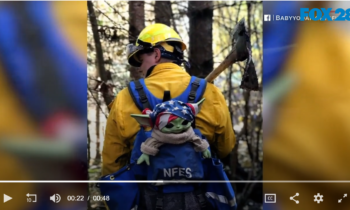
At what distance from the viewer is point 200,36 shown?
2834mm

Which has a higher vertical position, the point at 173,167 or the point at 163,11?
the point at 163,11

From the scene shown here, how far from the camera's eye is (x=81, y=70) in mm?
2768

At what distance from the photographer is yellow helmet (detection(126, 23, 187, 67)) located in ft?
8.86

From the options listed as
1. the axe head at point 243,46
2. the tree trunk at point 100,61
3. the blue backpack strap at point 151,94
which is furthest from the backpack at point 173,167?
the axe head at point 243,46

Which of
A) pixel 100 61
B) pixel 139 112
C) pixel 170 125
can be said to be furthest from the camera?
pixel 100 61

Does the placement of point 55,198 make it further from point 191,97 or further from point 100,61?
point 191,97

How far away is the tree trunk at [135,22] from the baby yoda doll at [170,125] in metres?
0.38

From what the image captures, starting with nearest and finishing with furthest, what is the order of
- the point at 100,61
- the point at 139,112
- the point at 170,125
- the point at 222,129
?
the point at 170,125 < the point at 139,112 < the point at 222,129 < the point at 100,61

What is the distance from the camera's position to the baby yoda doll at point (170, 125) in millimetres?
2449

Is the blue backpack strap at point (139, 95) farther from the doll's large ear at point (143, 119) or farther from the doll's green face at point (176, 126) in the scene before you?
the doll's green face at point (176, 126)

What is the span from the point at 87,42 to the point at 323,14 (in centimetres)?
158

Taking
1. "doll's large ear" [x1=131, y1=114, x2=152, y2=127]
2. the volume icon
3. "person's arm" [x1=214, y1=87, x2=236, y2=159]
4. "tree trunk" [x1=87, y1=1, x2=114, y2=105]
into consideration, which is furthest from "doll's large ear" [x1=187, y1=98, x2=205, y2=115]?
the volume icon

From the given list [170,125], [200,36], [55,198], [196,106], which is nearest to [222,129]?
[196,106]

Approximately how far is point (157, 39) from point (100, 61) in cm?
42
